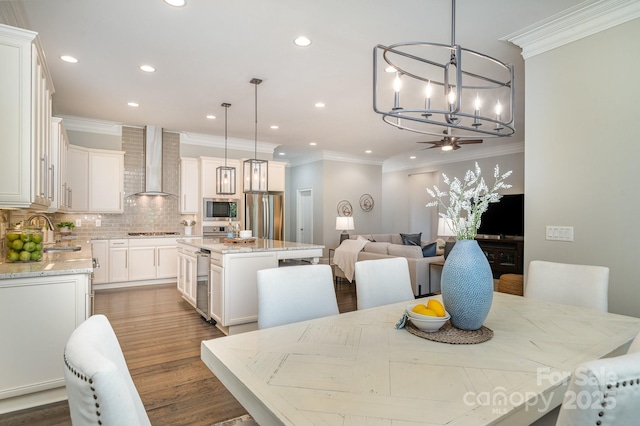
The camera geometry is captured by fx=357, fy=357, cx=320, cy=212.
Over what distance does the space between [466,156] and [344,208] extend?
3169 millimetres

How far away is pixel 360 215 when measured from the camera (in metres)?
9.23

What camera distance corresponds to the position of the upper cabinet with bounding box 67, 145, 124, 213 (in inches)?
221

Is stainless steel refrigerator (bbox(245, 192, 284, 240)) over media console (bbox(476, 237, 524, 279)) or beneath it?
over

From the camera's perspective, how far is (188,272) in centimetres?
481

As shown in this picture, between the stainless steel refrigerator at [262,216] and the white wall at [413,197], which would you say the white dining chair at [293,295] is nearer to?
the stainless steel refrigerator at [262,216]

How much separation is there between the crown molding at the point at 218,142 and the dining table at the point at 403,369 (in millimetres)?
6044

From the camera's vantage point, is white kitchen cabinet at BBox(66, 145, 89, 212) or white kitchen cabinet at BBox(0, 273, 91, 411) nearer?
white kitchen cabinet at BBox(0, 273, 91, 411)

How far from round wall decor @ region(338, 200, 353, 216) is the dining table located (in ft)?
23.4

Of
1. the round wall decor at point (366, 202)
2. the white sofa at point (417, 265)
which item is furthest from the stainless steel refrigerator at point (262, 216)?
the round wall decor at point (366, 202)

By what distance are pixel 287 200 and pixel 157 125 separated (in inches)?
176

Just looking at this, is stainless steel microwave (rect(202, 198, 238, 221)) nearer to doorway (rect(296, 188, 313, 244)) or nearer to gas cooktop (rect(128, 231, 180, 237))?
gas cooktop (rect(128, 231, 180, 237))

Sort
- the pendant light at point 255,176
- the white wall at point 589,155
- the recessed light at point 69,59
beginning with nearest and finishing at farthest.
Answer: the white wall at point 589,155, the recessed light at point 69,59, the pendant light at point 255,176

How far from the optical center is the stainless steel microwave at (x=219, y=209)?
667 centimetres

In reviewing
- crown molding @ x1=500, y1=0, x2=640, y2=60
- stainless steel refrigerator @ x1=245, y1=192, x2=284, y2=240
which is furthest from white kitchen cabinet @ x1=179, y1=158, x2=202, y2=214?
crown molding @ x1=500, y1=0, x2=640, y2=60
